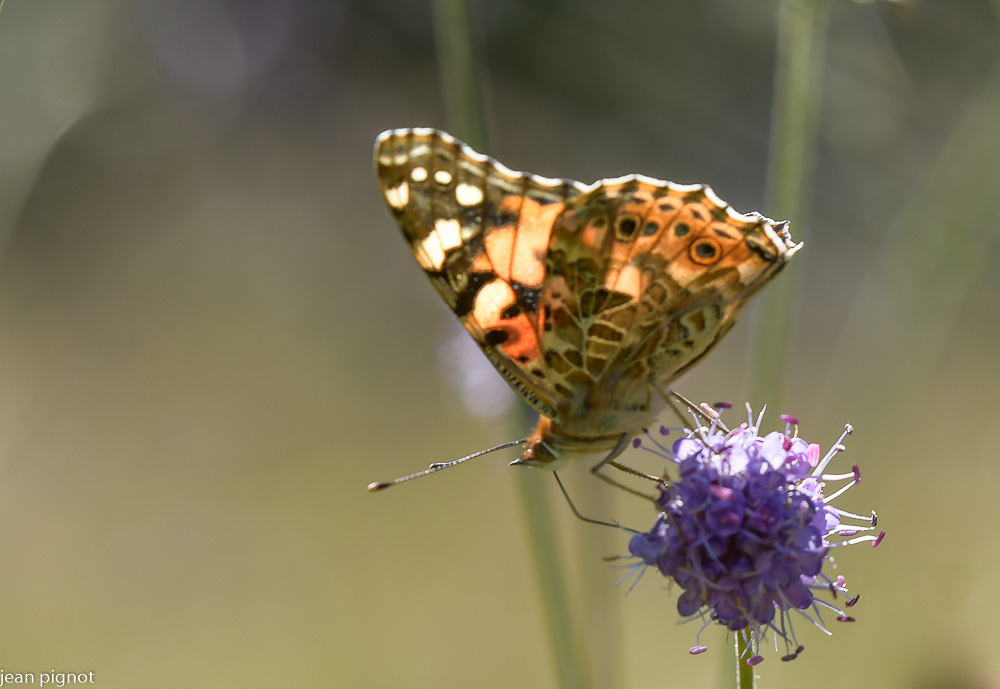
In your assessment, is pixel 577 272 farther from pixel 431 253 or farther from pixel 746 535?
pixel 746 535

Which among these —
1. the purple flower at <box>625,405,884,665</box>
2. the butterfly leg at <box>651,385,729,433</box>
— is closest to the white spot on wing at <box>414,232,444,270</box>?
the butterfly leg at <box>651,385,729,433</box>

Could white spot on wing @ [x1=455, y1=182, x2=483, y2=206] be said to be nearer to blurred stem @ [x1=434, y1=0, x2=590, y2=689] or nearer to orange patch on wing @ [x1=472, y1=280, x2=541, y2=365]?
orange patch on wing @ [x1=472, y1=280, x2=541, y2=365]

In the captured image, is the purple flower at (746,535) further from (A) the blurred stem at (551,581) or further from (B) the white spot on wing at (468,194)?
(B) the white spot on wing at (468,194)

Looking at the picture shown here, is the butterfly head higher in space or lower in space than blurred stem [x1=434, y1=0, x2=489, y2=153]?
lower

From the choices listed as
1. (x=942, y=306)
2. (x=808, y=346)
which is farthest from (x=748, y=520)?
(x=808, y=346)

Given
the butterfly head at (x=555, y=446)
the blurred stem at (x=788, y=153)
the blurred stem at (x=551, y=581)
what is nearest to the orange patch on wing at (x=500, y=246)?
the butterfly head at (x=555, y=446)

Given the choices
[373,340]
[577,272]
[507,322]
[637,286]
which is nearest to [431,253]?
[507,322]

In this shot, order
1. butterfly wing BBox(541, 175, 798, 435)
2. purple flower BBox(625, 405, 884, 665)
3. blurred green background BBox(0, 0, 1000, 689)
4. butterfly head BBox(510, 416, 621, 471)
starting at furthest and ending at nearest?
blurred green background BBox(0, 0, 1000, 689)
butterfly head BBox(510, 416, 621, 471)
butterfly wing BBox(541, 175, 798, 435)
purple flower BBox(625, 405, 884, 665)

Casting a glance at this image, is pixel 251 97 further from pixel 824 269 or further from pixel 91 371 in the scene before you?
pixel 824 269
